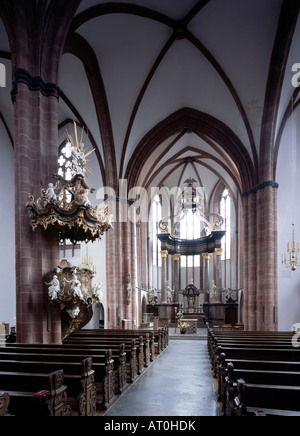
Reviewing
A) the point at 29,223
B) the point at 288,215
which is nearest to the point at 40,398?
the point at 29,223

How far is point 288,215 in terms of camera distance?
708 inches

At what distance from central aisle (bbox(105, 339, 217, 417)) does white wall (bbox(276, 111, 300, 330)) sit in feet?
24.8

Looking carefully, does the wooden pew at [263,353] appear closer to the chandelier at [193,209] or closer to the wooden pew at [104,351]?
the wooden pew at [104,351]

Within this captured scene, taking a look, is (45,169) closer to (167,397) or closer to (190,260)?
(167,397)

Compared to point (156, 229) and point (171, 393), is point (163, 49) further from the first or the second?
point (156, 229)

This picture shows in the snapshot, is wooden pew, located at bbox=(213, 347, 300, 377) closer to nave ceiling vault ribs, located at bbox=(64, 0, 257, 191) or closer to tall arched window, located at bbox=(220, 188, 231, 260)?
nave ceiling vault ribs, located at bbox=(64, 0, 257, 191)

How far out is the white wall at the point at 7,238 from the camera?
62.2 feet

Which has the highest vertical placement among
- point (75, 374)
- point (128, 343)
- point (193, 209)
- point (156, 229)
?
point (193, 209)

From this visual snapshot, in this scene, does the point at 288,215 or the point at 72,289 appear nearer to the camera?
the point at 72,289

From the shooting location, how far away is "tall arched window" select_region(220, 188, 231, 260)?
32125 millimetres

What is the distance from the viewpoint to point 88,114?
1914 centimetres

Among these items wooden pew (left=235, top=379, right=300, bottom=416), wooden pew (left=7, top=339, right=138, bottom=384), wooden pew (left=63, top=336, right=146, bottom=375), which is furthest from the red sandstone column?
wooden pew (left=235, top=379, right=300, bottom=416)

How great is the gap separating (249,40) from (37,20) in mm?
9019

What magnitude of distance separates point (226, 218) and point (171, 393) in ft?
85.6
